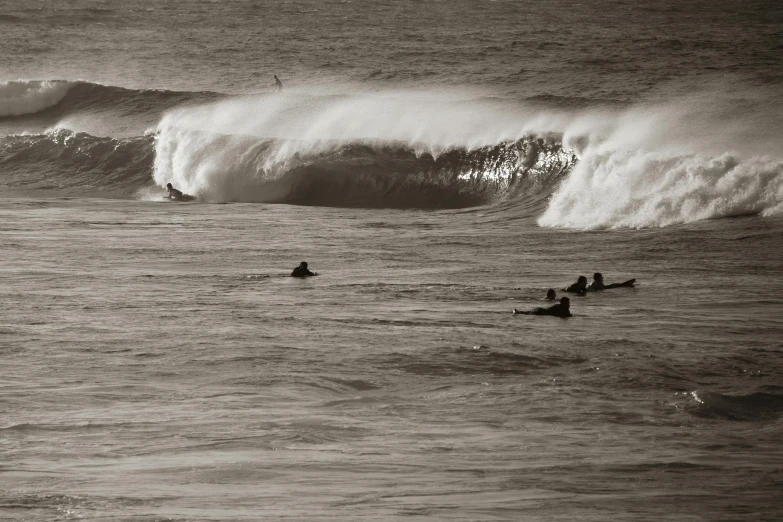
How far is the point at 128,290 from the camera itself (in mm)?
16203

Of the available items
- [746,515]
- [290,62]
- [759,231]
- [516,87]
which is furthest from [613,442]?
[290,62]

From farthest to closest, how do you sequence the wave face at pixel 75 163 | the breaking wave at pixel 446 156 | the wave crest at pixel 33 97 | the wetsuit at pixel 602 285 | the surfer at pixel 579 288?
the wave crest at pixel 33 97, the wave face at pixel 75 163, the breaking wave at pixel 446 156, the wetsuit at pixel 602 285, the surfer at pixel 579 288

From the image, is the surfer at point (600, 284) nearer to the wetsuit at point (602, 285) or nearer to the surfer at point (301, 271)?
the wetsuit at point (602, 285)

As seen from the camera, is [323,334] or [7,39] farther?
[7,39]

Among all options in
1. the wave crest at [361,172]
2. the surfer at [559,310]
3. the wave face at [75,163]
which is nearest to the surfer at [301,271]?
the surfer at [559,310]

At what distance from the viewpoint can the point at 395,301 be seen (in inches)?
610

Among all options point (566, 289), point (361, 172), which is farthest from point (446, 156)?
point (566, 289)

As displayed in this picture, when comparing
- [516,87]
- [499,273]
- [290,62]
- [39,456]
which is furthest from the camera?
[290,62]

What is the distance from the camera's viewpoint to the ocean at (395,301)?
952 centimetres

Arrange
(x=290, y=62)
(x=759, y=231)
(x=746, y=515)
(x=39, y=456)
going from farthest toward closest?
1. (x=290, y=62)
2. (x=759, y=231)
3. (x=39, y=456)
4. (x=746, y=515)

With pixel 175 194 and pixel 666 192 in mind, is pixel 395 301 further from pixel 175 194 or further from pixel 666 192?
pixel 175 194

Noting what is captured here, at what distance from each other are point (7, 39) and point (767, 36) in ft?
119

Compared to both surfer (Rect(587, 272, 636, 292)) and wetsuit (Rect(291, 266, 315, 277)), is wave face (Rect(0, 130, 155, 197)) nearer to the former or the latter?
wetsuit (Rect(291, 266, 315, 277))

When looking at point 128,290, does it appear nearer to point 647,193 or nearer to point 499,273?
point 499,273
